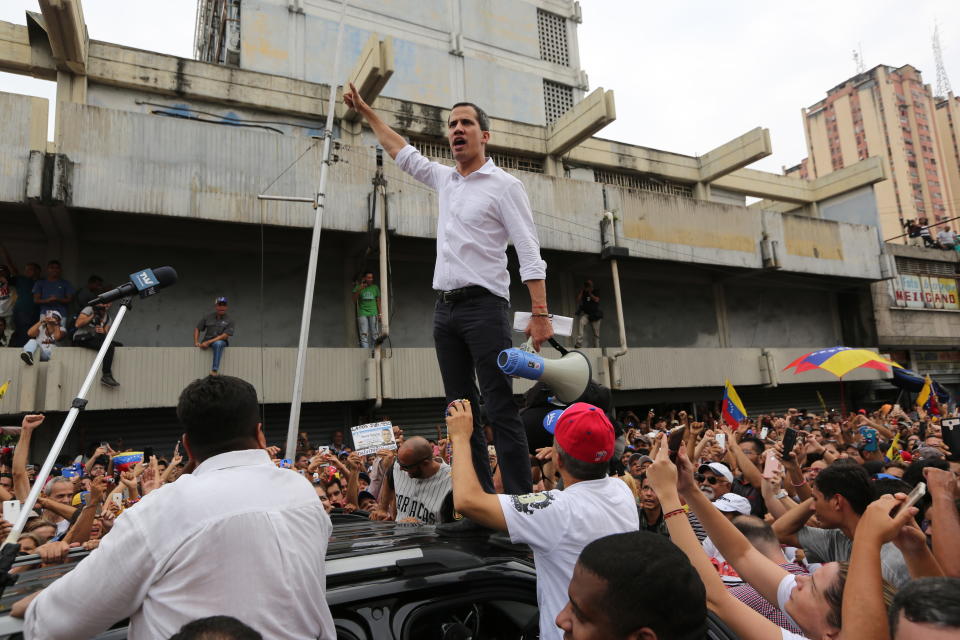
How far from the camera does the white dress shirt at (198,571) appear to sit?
61.3 inches

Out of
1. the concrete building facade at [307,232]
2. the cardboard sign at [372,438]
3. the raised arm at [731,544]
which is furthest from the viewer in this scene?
the concrete building facade at [307,232]

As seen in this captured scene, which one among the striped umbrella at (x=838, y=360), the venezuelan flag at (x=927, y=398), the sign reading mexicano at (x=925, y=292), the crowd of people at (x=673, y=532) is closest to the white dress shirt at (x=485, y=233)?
the crowd of people at (x=673, y=532)

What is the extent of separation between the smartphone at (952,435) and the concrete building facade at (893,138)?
72432 mm

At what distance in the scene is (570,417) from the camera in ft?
8.52

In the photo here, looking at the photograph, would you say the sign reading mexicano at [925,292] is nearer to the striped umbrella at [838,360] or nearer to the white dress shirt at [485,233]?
the striped umbrella at [838,360]

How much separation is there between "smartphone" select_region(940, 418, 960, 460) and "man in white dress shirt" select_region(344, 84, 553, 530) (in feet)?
9.67

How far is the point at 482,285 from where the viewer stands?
328 cm

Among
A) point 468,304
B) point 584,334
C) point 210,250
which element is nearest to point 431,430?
point 584,334

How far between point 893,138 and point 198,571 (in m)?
81.8

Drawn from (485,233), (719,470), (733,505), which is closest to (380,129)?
(485,233)

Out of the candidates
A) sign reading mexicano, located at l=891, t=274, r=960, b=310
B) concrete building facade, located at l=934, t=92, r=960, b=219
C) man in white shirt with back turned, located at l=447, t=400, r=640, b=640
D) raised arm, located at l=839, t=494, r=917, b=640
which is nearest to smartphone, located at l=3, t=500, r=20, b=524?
man in white shirt with back turned, located at l=447, t=400, r=640, b=640

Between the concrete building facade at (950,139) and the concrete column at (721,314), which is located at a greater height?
the concrete building facade at (950,139)

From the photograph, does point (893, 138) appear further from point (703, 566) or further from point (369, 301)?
point (703, 566)

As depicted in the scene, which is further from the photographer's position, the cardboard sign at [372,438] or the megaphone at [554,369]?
the cardboard sign at [372,438]
